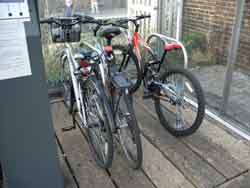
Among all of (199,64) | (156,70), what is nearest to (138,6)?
(199,64)

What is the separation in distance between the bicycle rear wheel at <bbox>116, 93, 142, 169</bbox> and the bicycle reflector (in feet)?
1.38

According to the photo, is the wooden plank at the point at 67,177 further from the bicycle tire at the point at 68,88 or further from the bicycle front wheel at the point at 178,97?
the bicycle front wheel at the point at 178,97

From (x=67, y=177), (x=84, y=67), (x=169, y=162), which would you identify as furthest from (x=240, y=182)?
(x=84, y=67)

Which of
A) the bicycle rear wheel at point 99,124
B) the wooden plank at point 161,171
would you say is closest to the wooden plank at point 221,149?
the wooden plank at point 161,171

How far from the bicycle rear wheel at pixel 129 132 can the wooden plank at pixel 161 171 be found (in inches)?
5.6

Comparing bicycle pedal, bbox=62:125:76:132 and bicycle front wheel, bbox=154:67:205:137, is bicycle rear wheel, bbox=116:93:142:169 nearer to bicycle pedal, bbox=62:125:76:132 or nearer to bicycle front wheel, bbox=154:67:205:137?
bicycle front wheel, bbox=154:67:205:137

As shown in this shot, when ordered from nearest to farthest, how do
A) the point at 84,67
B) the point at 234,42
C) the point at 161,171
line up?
the point at 161,171 → the point at 84,67 → the point at 234,42

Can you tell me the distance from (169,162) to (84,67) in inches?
40.2

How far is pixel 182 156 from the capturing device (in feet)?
6.64

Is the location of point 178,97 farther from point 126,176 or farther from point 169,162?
point 126,176

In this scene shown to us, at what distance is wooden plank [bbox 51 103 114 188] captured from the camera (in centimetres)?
180

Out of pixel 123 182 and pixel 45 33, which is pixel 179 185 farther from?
pixel 45 33

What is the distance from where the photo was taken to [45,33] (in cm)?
279

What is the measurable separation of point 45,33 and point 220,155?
2.20 metres
